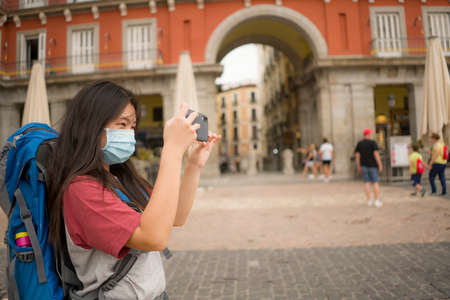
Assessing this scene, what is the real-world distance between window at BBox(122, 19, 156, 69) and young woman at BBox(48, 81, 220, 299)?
15.1 meters

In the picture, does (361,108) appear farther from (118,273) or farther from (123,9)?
(118,273)

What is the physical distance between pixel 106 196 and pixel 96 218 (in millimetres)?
86

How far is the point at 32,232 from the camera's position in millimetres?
1012

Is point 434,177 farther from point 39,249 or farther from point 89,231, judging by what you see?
point 39,249

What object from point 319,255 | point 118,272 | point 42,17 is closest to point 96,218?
point 118,272

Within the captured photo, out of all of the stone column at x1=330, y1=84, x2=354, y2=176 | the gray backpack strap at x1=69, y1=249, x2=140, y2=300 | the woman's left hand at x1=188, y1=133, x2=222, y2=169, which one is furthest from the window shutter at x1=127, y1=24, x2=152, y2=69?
the gray backpack strap at x1=69, y1=249, x2=140, y2=300

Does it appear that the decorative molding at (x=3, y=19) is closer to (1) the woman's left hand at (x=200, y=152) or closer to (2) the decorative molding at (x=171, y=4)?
(1) the woman's left hand at (x=200, y=152)

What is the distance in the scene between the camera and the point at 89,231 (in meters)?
0.93

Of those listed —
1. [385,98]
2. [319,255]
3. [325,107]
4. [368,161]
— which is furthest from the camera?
[385,98]

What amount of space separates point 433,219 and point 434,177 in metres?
0.40

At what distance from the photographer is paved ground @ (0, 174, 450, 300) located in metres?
2.18

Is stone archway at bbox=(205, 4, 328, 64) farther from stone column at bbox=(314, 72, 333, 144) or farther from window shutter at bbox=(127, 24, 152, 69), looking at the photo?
window shutter at bbox=(127, 24, 152, 69)

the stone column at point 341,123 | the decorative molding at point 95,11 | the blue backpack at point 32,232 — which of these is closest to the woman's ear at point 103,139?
the blue backpack at point 32,232

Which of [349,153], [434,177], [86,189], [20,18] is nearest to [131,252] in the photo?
[86,189]
